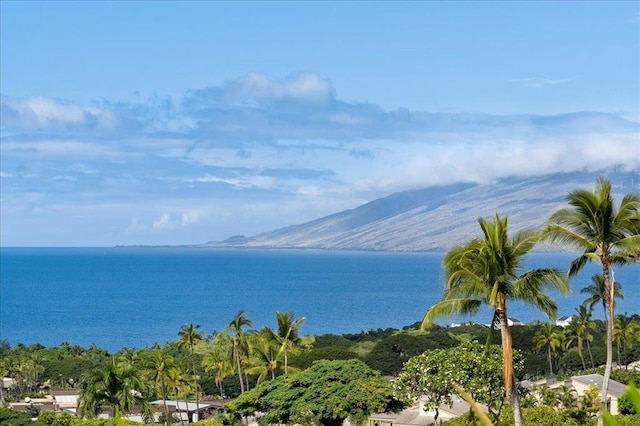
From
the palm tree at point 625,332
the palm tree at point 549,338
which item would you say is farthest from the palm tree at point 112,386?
the palm tree at point 625,332

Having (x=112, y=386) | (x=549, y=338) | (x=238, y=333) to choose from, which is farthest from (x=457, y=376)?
(x=549, y=338)

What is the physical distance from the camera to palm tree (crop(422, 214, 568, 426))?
21.9 meters

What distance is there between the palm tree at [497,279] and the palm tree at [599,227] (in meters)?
1.10

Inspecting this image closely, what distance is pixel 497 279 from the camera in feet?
71.8

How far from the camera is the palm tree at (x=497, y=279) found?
21906mm

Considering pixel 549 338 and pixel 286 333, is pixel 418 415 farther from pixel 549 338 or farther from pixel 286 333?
pixel 549 338

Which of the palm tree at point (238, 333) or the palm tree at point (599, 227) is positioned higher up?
the palm tree at point (599, 227)

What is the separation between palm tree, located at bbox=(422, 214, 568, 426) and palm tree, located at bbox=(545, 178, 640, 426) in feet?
3.60

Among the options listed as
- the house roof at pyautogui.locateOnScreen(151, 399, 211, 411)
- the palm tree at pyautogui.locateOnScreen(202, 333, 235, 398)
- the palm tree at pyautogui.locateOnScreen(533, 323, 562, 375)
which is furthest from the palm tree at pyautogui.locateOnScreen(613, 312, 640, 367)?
the house roof at pyautogui.locateOnScreen(151, 399, 211, 411)

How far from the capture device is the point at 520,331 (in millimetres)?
78375

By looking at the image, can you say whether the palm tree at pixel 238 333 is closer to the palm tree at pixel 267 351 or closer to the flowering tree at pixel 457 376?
the palm tree at pixel 267 351

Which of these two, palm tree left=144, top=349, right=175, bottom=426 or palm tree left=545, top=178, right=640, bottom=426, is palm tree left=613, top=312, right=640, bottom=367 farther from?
palm tree left=545, top=178, right=640, bottom=426

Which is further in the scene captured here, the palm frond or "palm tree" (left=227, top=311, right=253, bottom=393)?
"palm tree" (left=227, top=311, right=253, bottom=393)

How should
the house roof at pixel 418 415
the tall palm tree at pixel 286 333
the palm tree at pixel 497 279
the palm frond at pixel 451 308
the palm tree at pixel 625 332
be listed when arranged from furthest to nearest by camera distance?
the palm tree at pixel 625 332 → the tall palm tree at pixel 286 333 → the house roof at pixel 418 415 → the palm tree at pixel 497 279 → the palm frond at pixel 451 308
